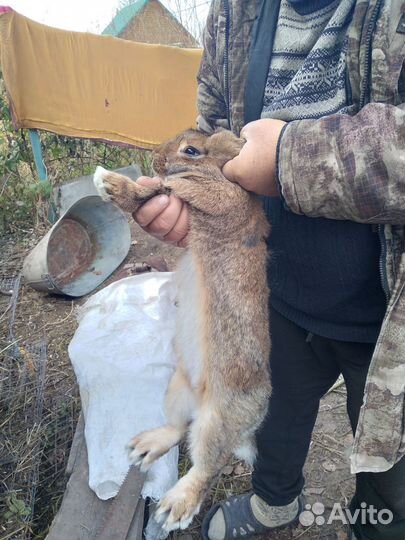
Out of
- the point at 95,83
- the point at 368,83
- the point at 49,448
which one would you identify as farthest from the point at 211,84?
the point at 95,83

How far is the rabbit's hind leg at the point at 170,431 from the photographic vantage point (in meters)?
2.08

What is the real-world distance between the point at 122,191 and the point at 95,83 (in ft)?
12.5

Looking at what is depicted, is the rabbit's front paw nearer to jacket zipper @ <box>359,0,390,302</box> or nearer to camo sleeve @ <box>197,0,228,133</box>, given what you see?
camo sleeve @ <box>197,0,228,133</box>

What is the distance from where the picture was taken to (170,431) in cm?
216

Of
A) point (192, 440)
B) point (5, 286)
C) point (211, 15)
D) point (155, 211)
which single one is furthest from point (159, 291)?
point (5, 286)

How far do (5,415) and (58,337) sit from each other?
1028 mm

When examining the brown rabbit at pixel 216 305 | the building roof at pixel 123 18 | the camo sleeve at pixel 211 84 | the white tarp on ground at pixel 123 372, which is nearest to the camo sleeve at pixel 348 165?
the brown rabbit at pixel 216 305

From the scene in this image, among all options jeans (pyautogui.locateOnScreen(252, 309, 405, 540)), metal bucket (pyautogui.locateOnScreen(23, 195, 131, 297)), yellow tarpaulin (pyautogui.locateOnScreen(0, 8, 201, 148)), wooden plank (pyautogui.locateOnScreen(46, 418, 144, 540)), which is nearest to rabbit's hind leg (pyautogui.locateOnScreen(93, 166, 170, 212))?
jeans (pyautogui.locateOnScreen(252, 309, 405, 540))

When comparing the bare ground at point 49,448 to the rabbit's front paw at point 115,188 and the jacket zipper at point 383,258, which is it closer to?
the rabbit's front paw at point 115,188

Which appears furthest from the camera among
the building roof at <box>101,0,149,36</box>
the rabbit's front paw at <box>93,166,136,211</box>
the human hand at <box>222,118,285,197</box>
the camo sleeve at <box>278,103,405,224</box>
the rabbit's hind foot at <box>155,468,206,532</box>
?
the building roof at <box>101,0,149,36</box>

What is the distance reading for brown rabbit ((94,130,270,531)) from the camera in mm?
1758

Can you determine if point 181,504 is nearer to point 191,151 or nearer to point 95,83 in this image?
point 191,151

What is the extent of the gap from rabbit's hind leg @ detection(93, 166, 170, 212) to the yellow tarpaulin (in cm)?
350

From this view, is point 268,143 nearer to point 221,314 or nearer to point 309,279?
point 309,279
